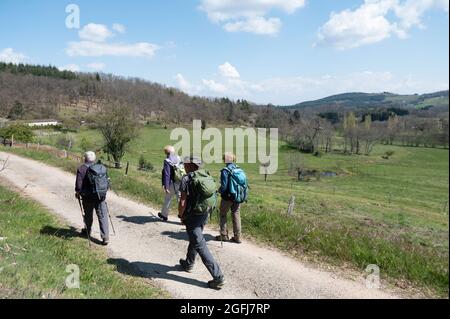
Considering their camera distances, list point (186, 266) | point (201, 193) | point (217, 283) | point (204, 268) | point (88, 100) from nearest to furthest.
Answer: point (217, 283)
point (201, 193)
point (186, 266)
point (204, 268)
point (88, 100)

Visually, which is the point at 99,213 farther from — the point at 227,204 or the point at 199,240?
the point at 199,240

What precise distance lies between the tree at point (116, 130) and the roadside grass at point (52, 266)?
38.4 meters

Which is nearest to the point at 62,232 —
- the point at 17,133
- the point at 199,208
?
the point at 199,208

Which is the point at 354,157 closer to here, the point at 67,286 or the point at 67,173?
the point at 67,173

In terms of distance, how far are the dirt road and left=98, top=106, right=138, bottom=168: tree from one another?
120 ft

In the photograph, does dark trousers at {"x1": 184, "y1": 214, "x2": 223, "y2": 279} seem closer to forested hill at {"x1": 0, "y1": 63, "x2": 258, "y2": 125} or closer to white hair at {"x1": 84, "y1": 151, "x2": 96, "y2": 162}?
white hair at {"x1": 84, "y1": 151, "x2": 96, "y2": 162}

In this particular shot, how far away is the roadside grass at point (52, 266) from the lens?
6070mm

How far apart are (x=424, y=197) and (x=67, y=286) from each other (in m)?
61.4

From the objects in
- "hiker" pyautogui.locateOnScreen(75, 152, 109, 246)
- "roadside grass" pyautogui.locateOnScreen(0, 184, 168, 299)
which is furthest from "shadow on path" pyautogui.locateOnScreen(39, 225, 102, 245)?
"hiker" pyautogui.locateOnScreen(75, 152, 109, 246)

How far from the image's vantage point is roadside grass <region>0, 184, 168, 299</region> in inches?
239

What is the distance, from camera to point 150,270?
780 centimetres

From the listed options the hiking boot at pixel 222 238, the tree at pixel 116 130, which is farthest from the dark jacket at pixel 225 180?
the tree at pixel 116 130

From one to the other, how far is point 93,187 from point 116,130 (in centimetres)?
4106
